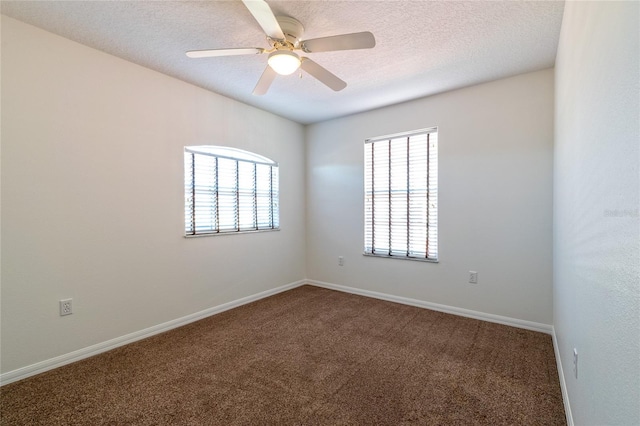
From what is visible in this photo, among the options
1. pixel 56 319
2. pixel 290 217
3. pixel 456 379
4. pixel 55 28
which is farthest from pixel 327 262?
pixel 55 28

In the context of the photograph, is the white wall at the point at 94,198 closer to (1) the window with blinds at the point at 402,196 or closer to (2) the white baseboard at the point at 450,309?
(2) the white baseboard at the point at 450,309

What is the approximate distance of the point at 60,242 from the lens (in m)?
2.35

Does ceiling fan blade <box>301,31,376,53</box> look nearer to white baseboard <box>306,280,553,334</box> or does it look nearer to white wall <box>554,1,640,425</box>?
white wall <box>554,1,640,425</box>

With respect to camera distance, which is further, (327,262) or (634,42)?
(327,262)

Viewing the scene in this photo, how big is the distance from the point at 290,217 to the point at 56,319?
9.36 ft

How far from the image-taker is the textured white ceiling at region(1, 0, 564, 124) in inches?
77.9

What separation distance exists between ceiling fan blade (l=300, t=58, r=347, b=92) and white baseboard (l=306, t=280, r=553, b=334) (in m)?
2.71

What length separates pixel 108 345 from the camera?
8.50 ft

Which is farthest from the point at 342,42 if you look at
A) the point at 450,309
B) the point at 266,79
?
the point at 450,309

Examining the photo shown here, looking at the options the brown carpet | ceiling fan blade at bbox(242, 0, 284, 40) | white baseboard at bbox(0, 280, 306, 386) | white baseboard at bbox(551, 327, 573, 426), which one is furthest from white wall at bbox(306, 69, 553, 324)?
ceiling fan blade at bbox(242, 0, 284, 40)

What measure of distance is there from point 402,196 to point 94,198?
3.28m

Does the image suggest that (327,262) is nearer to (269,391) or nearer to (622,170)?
(269,391)

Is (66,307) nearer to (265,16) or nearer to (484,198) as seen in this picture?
(265,16)

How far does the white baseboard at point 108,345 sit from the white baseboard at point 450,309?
137 centimetres
